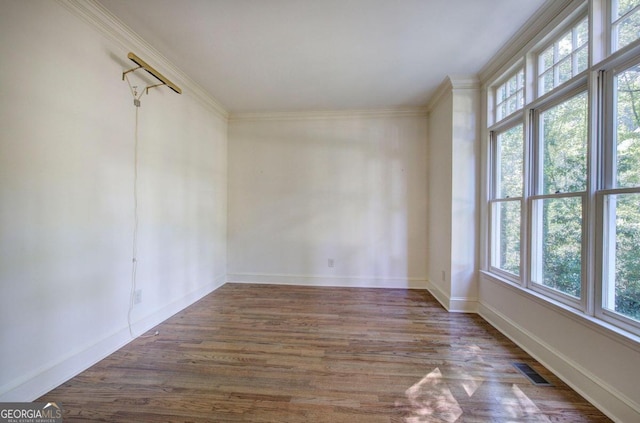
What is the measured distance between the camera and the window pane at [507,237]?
2308 millimetres

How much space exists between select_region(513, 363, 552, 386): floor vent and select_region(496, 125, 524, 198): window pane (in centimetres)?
144

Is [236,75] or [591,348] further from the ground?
[236,75]

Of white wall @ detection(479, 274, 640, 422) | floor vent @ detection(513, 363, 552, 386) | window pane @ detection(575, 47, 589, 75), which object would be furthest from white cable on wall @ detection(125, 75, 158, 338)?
window pane @ detection(575, 47, 589, 75)

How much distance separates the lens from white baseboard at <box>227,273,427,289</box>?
3.69 m

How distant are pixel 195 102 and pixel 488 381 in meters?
4.03

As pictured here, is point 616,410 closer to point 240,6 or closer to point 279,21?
point 279,21

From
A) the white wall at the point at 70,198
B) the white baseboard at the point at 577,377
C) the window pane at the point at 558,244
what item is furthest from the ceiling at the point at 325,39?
the white baseboard at the point at 577,377

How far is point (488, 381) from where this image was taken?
1.68m

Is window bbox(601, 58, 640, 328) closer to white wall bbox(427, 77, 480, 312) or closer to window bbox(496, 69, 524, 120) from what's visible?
window bbox(496, 69, 524, 120)

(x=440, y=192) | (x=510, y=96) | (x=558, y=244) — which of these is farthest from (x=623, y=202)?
(x=440, y=192)

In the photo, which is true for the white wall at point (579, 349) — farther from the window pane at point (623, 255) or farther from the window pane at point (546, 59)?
the window pane at point (546, 59)

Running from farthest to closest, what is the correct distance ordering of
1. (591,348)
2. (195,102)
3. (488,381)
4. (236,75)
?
1. (195,102)
2. (236,75)
3. (488,381)
4. (591,348)

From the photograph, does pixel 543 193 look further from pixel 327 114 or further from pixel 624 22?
pixel 327 114

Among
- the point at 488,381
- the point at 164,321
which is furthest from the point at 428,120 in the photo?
the point at 164,321
